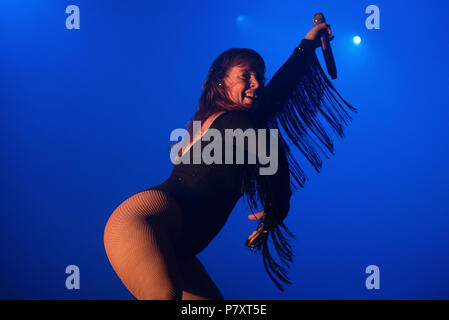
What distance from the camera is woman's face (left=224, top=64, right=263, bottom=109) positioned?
98 cm

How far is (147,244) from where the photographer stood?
2.24ft

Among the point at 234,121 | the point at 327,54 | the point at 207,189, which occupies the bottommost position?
the point at 207,189

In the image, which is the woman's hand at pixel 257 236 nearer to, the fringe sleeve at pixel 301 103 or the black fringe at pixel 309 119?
the black fringe at pixel 309 119

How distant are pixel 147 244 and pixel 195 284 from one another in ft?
1.11

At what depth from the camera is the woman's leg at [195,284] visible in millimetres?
948

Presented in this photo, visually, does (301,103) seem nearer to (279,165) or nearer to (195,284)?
(279,165)
